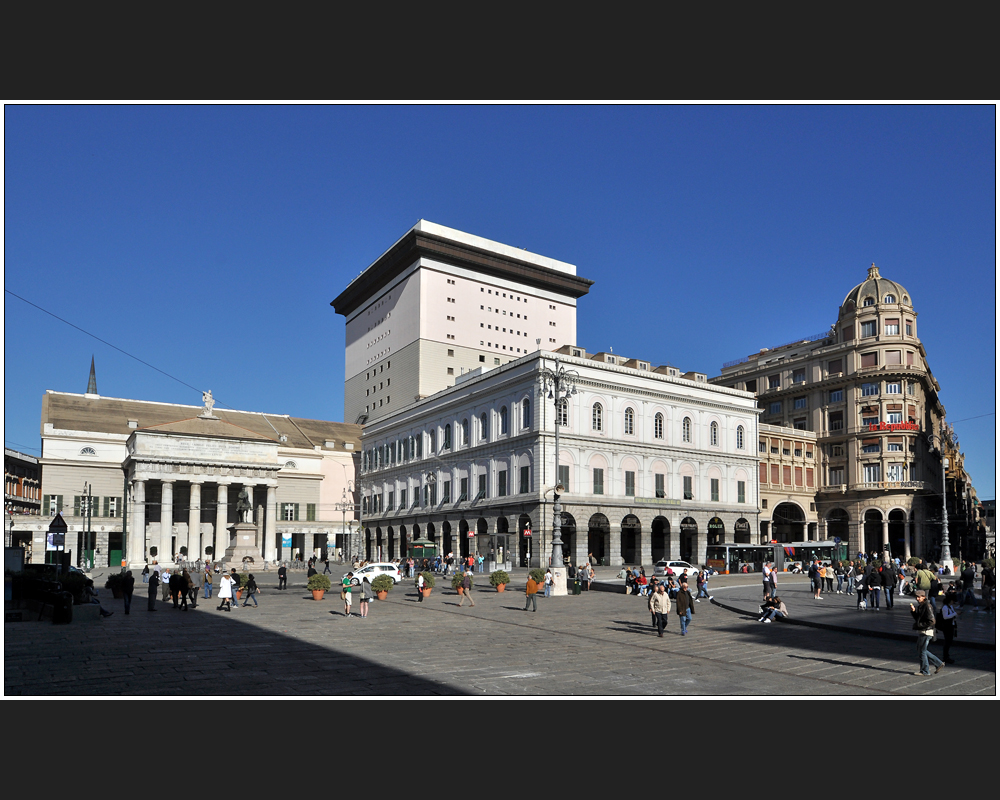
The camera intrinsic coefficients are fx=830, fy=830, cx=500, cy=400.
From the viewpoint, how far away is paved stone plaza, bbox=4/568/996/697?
43.6ft

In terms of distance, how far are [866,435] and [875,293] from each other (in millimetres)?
12892

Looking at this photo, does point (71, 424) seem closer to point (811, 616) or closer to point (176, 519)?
point (176, 519)

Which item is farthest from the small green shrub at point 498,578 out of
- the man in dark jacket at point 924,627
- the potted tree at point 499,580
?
the man in dark jacket at point 924,627

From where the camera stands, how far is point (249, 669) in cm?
1483

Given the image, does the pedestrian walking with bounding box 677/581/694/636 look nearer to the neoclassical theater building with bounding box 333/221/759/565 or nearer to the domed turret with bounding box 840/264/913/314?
the neoclassical theater building with bounding box 333/221/759/565

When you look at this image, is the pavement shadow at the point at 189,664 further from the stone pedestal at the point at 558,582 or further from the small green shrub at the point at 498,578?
the small green shrub at the point at 498,578

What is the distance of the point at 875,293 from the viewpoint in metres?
75.1

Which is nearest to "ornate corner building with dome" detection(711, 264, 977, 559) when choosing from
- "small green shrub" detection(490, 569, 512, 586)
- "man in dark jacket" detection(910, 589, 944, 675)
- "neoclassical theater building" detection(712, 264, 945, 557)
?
"neoclassical theater building" detection(712, 264, 945, 557)

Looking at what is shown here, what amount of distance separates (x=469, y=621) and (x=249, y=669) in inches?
406

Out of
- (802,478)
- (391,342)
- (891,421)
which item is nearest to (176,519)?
(391,342)

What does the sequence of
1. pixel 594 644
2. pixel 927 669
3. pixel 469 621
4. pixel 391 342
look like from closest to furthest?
pixel 927 669, pixel 594 644, pixel 469 621, pixel 391 342

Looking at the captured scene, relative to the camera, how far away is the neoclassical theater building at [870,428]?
2876 inches

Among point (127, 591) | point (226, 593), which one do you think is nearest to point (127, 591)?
point (127, 591)

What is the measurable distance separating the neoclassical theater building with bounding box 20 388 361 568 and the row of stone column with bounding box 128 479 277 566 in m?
0.09
